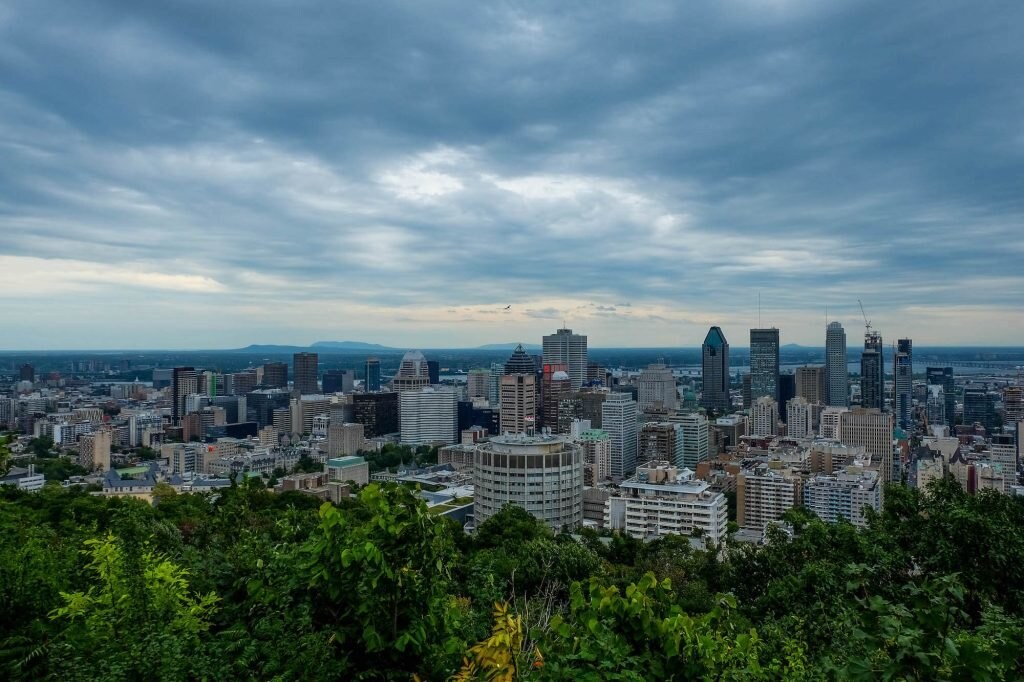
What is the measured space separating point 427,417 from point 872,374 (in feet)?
148

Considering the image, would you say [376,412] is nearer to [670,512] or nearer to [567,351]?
[567,351]

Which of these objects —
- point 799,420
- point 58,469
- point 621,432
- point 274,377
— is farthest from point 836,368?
point 58,469

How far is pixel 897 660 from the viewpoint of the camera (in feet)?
7.32

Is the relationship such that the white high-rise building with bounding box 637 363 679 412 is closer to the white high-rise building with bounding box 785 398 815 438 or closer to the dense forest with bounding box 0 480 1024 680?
the white high-rise building with bounding box 785 398 815 438

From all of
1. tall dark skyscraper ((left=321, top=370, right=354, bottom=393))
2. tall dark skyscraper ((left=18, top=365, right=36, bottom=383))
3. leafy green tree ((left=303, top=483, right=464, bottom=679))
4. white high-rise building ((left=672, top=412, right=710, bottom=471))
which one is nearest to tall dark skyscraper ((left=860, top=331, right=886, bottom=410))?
white high-rise building ((left=672, top=412, right=710, bottom=471))

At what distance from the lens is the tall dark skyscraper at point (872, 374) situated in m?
68.1

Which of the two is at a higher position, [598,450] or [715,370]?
[715,370]

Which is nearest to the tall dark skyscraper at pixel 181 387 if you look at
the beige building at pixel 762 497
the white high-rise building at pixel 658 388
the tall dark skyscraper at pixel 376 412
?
the tall dark skyscraper at pixel 376 412

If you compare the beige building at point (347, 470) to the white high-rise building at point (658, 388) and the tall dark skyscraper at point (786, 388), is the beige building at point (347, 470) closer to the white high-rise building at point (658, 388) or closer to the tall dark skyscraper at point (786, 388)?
the white high-rise building at point (658, 388)

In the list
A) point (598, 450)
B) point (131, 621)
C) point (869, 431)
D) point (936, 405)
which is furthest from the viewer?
point (936, 405)

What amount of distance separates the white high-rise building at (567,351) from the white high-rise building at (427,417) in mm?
26788

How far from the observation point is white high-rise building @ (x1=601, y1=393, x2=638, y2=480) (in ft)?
157

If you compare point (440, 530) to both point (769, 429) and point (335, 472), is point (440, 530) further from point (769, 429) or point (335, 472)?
point (769, 429)

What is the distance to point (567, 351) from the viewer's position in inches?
3425
